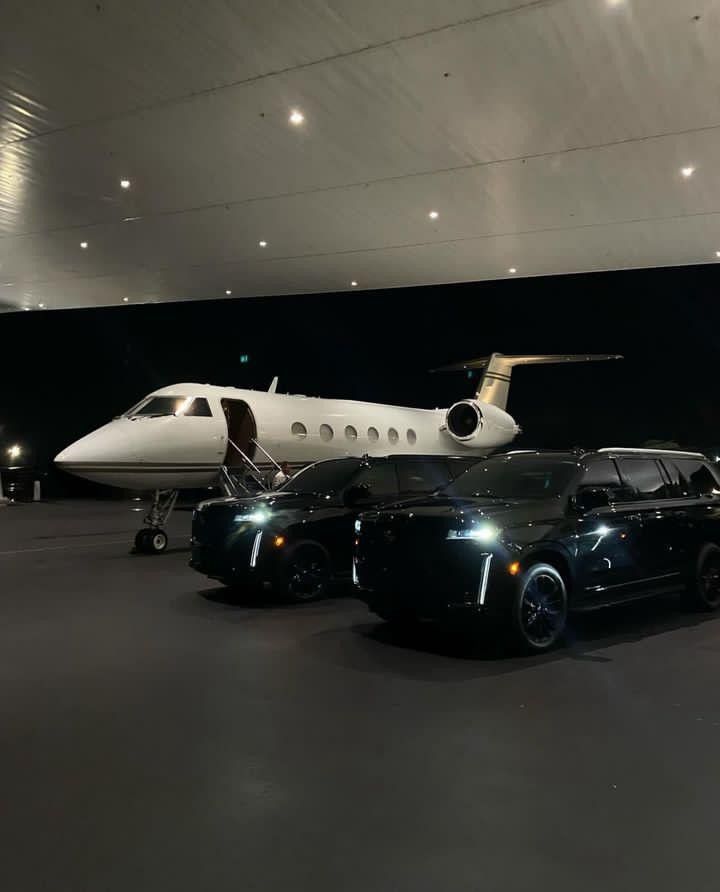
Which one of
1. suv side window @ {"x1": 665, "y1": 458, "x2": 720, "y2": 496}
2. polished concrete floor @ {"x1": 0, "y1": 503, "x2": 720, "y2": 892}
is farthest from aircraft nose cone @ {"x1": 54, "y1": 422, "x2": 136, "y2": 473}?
suv side window @ {"x1": 665, "y1": 458, "x2": 720, "y2": 496}

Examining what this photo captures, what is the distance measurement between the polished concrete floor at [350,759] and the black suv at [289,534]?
1.05 m

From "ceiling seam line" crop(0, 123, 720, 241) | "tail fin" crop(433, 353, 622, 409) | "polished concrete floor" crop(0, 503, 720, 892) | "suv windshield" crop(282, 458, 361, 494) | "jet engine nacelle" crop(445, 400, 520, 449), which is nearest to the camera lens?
"polished concrete floor" crop(0, 503, 720, 892)

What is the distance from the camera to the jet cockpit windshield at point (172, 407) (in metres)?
12.7

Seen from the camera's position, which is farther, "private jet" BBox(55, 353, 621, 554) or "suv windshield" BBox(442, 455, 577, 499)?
"private jet" BBox(55, 353, 621, 554)

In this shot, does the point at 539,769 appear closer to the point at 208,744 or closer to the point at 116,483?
the point at 208,744

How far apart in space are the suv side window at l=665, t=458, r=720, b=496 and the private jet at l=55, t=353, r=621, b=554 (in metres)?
7.84

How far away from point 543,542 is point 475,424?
13048 millimetres

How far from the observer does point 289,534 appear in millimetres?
7684

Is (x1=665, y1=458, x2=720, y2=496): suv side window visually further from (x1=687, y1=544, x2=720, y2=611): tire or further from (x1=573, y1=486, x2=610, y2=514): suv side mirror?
(x1=573, y1=486, x2=610, y2=514): suv side mirror

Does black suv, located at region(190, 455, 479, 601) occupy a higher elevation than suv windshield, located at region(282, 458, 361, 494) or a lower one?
lower

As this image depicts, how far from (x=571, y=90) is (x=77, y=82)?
5.83m

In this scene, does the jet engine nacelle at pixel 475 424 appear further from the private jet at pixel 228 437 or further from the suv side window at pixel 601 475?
the suv side window at pixel 601 475

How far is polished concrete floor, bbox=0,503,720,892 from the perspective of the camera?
2.63 meters

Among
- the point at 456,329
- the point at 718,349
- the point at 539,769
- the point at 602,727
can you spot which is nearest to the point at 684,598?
the point at 602,727
